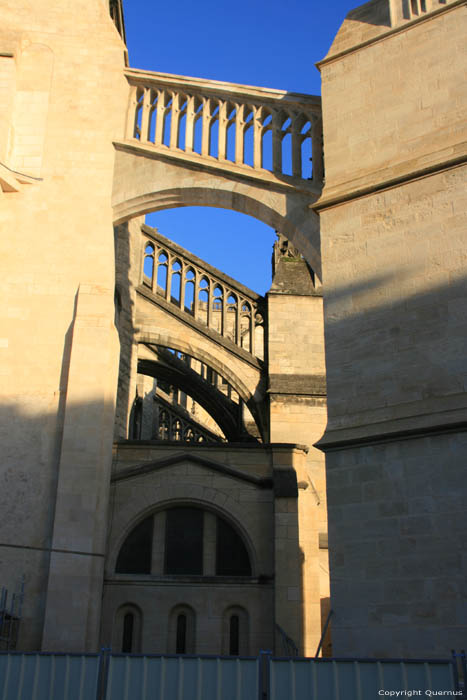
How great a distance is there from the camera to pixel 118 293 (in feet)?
47.2

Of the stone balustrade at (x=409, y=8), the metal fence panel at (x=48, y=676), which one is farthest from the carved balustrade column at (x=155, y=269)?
the metal fence panel at (x=48, y=676)

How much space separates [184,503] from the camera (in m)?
11.6

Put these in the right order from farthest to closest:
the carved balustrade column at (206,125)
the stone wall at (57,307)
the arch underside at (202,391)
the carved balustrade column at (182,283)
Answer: the arch underside at (202,391) → the carved balustrade column at (182,283) → the carved balustrade column at (206,125) → the stone wall at (57,307)

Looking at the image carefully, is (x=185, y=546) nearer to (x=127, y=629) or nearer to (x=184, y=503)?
(x=184, y=503)

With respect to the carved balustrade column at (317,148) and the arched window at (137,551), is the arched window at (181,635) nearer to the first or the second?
the arched window at (137,551)

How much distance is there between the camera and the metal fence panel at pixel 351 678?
509 cm

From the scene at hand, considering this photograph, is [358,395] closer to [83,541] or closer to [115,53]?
[83,541]

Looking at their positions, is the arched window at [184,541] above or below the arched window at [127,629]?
above

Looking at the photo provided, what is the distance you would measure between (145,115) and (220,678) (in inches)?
347

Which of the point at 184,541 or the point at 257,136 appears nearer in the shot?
the point at 257,136

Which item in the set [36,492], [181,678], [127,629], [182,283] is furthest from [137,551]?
[182,283]

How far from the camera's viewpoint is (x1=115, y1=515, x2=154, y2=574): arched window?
11250 millimetres

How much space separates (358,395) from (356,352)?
1.66 feet

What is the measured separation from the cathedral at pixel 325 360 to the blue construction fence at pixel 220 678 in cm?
213
